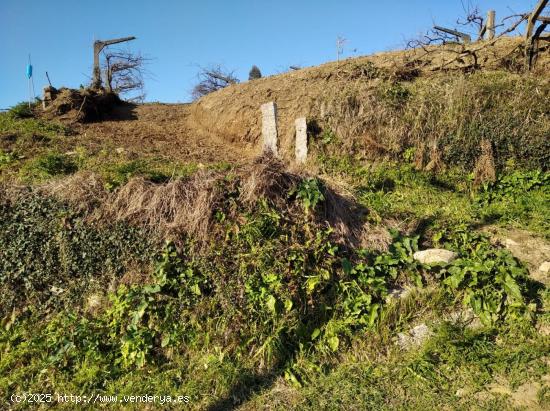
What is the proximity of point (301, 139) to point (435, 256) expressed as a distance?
366 centimetres

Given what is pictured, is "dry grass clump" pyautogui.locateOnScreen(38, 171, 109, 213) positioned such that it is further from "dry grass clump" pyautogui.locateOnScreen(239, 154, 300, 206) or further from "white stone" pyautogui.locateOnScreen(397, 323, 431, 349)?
"white stone" pyautogui.locateOnScreen(397, 323, 431, 349)

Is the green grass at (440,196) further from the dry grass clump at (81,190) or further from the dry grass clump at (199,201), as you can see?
the dry grass clump at (81,190)

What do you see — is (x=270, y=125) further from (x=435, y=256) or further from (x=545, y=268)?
(x=545, y=268)

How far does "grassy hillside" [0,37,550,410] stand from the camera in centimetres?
394

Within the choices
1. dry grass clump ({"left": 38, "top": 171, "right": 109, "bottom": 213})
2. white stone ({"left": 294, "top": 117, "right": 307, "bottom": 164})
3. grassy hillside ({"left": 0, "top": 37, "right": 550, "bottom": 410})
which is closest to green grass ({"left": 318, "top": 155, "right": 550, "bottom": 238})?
grassy hillside ({"left": 0, "top": 37, "right": 550, "bottom": 410})

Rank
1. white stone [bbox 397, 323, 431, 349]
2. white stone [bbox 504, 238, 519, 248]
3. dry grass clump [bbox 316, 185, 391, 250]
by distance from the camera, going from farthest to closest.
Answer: white stone [bbox 504, 238, 519, 248]
dry grass clump [bbox 316, 185, 391, 250]
white stone [bbox 397, 323, 431, 349]

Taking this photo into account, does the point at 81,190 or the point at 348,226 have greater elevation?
the point at 81,190

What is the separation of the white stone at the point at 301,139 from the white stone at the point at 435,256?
10.6 ft

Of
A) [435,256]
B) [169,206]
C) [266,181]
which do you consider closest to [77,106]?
[169,206]

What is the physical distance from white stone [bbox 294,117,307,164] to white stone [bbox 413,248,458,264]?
3.24 m

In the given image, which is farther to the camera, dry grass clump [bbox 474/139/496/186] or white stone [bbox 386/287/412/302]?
dry grass clump [bbox 474/139/496/186]

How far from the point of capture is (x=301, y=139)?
7.77m

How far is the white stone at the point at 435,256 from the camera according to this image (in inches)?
193

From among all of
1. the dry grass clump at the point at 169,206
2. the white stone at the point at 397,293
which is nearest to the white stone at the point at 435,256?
the white stone at the point at 397,293
